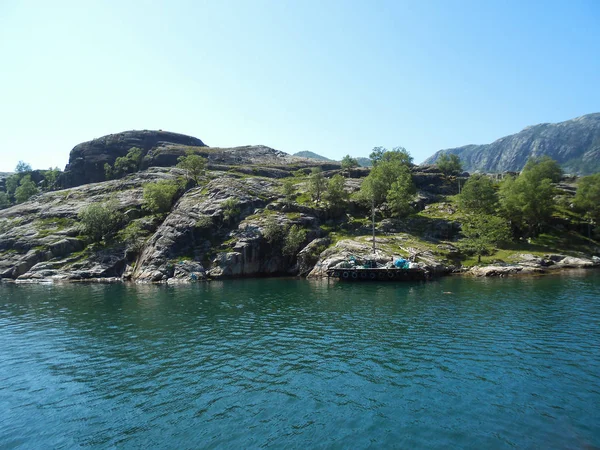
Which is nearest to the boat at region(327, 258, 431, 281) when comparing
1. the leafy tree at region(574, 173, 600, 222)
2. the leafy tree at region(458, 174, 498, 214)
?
the leafy tree at region(458, 174, 498, 214)

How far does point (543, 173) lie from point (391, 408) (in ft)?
547

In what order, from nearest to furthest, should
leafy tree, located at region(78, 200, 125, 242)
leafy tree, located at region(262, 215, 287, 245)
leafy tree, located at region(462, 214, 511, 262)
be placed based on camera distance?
leafy tree, located at region(462, 214, 511, 262)
leafy tree, located at region(262, 215, 287, 245)
leafy tree, located at region(78, 200, 125, 242)

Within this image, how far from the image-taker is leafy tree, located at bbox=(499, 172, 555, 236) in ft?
380

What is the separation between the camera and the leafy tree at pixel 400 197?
132 m

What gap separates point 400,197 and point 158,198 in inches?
3918

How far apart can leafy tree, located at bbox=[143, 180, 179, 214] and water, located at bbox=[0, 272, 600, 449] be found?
90290 millimetres

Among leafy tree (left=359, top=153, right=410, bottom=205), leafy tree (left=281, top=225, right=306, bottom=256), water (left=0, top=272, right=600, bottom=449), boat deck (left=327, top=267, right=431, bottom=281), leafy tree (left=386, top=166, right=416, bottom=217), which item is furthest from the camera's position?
leafy tree (left=359, top=153, right=410, bottom=205)

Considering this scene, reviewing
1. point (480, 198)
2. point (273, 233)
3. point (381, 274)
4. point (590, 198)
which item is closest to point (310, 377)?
point (381, 274)

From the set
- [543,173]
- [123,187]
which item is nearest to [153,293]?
[123,187]

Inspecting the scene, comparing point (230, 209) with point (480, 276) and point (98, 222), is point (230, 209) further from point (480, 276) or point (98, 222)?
point (480, 276)

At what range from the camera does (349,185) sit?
170 m

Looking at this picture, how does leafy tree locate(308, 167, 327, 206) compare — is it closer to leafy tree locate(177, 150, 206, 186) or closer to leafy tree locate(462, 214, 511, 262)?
leafy tree locate(177, 150, 206, 186)

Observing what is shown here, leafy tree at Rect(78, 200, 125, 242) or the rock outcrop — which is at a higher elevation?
leafy tree at Rect(78, 200, 125, 242)

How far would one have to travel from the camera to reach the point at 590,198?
118 metres
